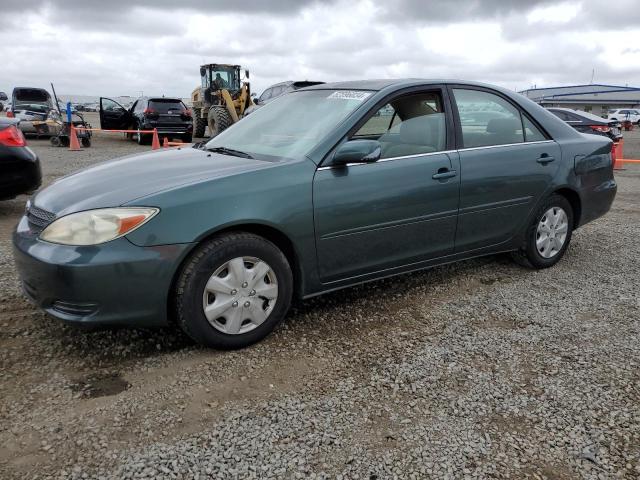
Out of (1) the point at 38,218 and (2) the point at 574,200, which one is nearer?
(1) the point at 38,218

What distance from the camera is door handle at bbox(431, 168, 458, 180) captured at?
3.58 meters

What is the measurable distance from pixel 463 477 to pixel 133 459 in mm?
1291

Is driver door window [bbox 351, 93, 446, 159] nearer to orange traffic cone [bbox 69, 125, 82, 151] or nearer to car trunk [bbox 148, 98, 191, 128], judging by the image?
orange traffic cone [bbox 69, 125, 82, 151]

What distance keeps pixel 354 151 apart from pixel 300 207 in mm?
463

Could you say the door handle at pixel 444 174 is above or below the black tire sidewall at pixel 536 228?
above

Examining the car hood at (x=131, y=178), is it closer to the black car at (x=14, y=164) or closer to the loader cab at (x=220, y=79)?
the black car at (x=14, y=164)

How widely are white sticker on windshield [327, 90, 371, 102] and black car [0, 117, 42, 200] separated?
3.71 m

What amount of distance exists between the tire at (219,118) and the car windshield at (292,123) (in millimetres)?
12190

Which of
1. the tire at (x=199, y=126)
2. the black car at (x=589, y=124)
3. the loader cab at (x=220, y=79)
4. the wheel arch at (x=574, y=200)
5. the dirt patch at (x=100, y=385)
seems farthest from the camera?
the tire at (x=199, y=126)

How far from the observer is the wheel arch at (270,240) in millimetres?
2773

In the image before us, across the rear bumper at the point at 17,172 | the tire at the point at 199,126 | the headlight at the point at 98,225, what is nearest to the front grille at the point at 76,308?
the headlight at the point at 98,225

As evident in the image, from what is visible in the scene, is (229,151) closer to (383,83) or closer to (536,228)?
(383,83)

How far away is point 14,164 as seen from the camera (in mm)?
5566

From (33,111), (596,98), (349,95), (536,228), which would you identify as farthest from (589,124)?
(596,98)
